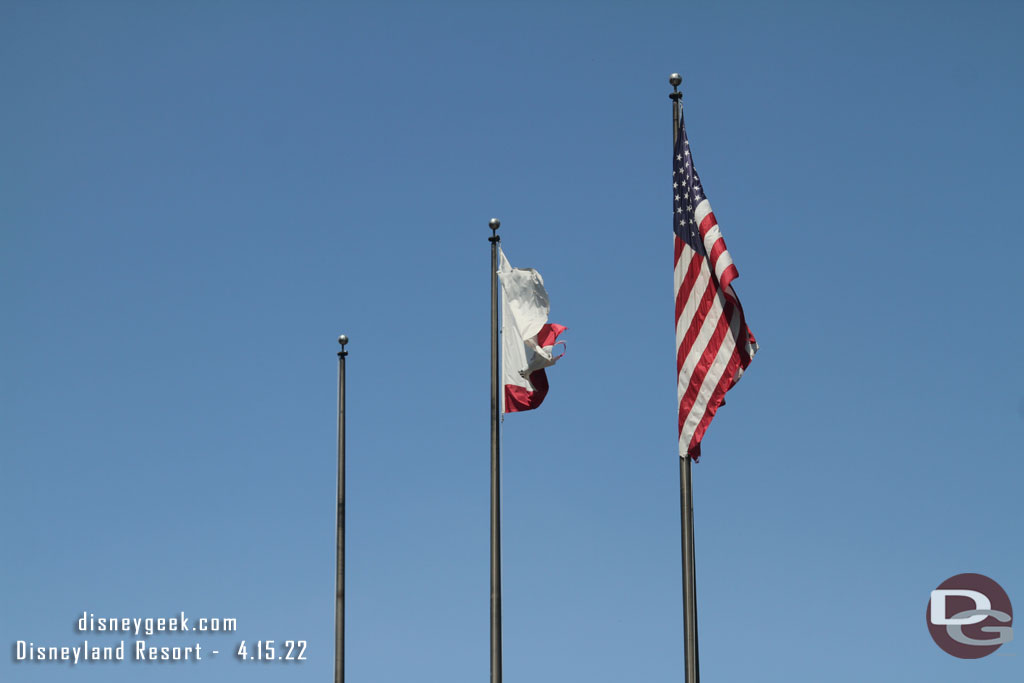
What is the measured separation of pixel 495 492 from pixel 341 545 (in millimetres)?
6586

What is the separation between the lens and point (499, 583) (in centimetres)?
2531

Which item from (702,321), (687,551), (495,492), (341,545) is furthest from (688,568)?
(341,545)

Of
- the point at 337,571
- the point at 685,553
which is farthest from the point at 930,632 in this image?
the point at 685,553

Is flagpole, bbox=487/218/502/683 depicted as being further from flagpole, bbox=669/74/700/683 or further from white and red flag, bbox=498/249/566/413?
flagpole, bbox=669/74/700/683

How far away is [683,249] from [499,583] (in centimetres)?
837

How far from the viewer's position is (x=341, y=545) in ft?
103

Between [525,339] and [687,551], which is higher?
[525,339]

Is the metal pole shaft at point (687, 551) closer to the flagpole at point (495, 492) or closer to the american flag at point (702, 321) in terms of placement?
the american flag at point (702, 321)

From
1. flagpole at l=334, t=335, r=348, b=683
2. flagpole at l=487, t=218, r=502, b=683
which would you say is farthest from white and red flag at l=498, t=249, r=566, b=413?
flagpole at l=334, t=335, r=348, b=683

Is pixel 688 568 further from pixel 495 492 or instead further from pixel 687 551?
pixel 495 492

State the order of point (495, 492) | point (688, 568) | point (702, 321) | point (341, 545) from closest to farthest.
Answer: point (688, 568)
point (702, 321)
point (495, 492)
point (341, 545)

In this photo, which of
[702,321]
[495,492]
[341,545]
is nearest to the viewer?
[702,321]

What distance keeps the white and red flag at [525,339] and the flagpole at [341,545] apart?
6.48 metres

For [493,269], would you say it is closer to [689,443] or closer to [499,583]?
[499,583]
